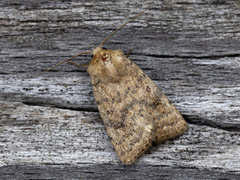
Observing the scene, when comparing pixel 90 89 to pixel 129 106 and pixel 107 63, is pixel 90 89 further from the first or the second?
pixel 129 106

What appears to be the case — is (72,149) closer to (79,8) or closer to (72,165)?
(72,165)

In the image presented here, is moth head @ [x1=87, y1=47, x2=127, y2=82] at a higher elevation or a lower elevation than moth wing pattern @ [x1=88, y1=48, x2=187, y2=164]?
higher

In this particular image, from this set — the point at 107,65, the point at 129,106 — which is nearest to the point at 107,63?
the point at 107,65

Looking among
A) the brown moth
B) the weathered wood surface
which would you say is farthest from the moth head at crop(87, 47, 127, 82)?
the weathered wood surface

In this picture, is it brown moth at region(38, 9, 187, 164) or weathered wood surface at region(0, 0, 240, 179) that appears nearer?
brown moth at region(38, 9, 187, 164)

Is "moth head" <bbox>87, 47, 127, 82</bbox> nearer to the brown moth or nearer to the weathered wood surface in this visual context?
the brown moth

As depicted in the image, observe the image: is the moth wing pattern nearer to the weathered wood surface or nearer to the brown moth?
the brown moth

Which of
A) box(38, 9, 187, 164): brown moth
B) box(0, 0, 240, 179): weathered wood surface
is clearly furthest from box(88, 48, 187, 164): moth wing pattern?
box(0, 0, 240, 179): weathered wood surface

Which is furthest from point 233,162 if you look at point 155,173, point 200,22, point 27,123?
point 27,123
